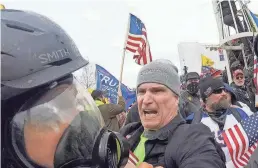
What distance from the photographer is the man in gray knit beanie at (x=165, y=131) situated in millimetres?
2057

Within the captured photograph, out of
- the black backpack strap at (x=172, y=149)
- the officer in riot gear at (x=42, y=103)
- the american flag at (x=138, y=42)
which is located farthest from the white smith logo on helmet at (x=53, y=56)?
the american flag at (x=138, y=42)

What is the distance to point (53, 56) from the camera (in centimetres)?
134

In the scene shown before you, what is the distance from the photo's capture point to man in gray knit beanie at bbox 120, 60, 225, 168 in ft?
6.75

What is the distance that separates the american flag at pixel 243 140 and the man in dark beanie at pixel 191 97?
1588 mm

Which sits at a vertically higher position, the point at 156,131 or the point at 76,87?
the point at 76,87

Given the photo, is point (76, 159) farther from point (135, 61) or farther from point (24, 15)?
point (135, 61)

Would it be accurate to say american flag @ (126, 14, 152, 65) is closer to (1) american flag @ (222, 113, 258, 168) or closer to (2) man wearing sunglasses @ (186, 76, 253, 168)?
(2) man wearing sunglasses @ (186, 76, 253, 168)

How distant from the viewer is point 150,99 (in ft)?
8.29

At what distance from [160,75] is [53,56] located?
1253 millimetres

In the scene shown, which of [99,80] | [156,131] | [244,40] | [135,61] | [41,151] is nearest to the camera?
[41,151]

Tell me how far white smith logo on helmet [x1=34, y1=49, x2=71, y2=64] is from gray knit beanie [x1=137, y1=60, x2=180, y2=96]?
46.0 inches

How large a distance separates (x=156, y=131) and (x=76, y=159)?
114cm

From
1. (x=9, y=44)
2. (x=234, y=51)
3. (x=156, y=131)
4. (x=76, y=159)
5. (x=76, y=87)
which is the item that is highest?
(x=9, y=44)

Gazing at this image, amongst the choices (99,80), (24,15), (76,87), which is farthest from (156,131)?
(99,80)
